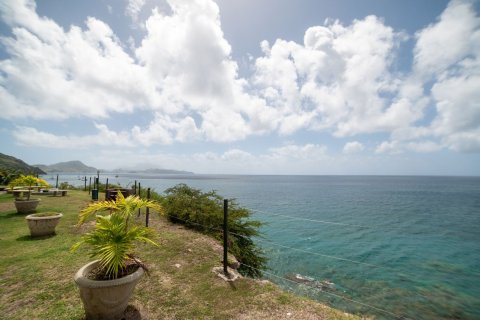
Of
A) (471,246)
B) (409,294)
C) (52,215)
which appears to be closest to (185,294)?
(52,215)

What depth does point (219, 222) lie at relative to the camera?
9633 mm

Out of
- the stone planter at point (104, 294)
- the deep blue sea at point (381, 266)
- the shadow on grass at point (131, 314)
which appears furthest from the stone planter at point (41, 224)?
the deep blue sea at point (381, 266)

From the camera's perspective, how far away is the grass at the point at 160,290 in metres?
3.77

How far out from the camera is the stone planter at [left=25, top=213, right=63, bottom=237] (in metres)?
7.27

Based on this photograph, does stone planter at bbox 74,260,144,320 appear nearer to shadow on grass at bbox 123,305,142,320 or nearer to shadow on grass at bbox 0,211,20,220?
shadow on grass at bbox 123,305,142,320

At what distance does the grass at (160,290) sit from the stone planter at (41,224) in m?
0.41

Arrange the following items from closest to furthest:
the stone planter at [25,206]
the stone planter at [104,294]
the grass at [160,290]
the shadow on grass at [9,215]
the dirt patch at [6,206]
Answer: the stone planter at [104,294]
the grass at [160,290]
the shadow on grass at [9,215]
the stone planter at [25,206]
the dirt patch at [6,206]

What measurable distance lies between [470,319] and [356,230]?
12.0 metres

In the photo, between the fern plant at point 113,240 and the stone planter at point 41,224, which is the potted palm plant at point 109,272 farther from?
the stone planter at point 41,224

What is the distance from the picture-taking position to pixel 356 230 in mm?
19797

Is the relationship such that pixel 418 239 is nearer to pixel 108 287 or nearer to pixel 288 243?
pixel 288 243

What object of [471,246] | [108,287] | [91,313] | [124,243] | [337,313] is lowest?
[471,246]

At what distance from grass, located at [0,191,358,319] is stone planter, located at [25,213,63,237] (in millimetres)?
410

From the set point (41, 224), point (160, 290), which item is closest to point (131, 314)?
point (160, 290)
